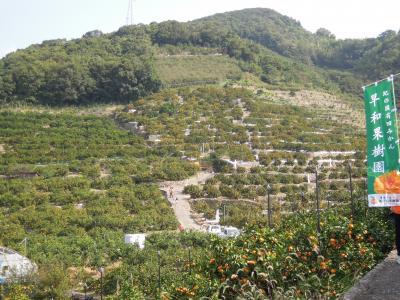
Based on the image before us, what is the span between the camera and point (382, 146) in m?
5.13

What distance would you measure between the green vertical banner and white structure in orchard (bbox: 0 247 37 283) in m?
8.74

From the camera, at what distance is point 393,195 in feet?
16.8

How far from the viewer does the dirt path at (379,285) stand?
4.27m

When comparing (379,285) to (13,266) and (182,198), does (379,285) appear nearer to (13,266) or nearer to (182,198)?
(13,266)

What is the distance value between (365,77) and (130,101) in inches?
1009

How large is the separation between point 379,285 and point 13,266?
9.61m

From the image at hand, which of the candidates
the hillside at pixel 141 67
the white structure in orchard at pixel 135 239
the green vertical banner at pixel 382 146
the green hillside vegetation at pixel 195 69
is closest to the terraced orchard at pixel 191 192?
the white structure in orchard at pixel 135 239

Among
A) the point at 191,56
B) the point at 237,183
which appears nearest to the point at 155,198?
the point at 237,183

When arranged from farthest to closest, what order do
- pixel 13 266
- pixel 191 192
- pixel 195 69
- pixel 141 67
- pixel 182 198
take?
1. pixel 195 69
2. pixel 141 67
3. pixel 191 192
4. pixel 182 198
5. pixel 13 266

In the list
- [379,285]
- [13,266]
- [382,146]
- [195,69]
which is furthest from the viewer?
[195,69]

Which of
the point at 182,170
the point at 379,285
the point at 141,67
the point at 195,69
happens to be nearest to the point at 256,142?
the point at 182,170

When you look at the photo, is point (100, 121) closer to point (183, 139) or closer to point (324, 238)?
point (183, 139)

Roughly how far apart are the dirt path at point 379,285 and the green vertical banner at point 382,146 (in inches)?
25.1

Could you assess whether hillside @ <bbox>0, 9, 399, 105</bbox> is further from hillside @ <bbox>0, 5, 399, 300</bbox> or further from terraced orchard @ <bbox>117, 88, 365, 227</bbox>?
terraced orchard @ <bbox>117, 88, 365, 227</bbox>
